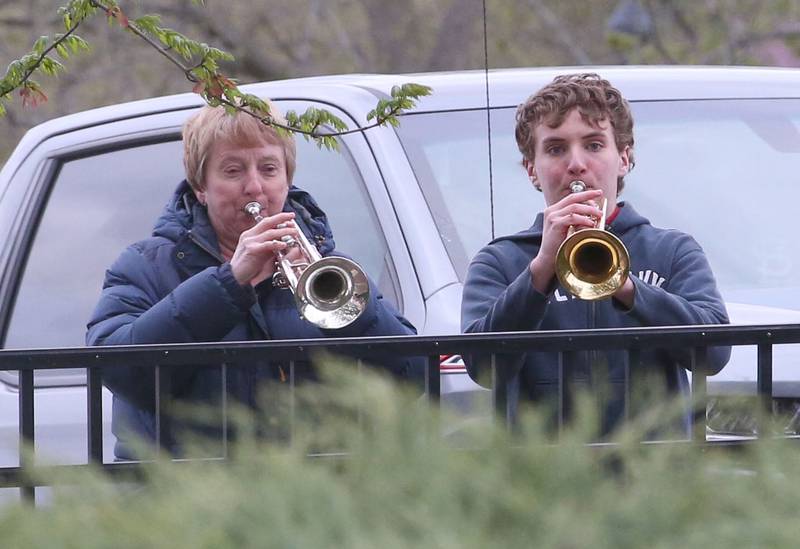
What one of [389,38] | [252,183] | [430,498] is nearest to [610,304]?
[252,183]

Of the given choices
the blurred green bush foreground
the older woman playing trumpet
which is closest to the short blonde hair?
the older woman playing trumpet

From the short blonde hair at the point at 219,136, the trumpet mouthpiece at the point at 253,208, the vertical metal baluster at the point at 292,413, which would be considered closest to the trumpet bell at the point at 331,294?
the trumpet mouthpiece at the point at 253,208

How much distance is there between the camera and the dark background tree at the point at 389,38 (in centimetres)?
1759

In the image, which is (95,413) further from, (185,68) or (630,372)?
(185,68)

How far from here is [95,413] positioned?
2.46 m

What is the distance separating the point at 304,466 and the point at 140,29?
192cm

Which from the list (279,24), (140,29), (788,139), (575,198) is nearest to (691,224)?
(788,139)

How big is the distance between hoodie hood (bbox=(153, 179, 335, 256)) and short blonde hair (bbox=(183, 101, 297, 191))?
7cm

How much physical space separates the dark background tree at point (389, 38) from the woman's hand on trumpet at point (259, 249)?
12.7m

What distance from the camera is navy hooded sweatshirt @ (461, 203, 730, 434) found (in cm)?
328

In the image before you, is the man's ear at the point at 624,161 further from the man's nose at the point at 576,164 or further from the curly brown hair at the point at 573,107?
the man's nose at the point at 576,164

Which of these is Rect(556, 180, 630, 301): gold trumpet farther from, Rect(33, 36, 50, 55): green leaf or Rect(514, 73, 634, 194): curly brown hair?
Rect(33, 36, 50, 55): green leaf

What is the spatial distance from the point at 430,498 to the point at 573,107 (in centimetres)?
234

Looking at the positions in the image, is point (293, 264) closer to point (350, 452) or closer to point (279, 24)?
point (350, 452)
